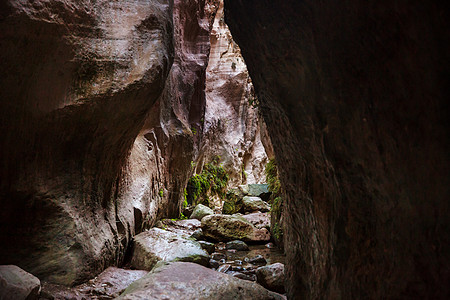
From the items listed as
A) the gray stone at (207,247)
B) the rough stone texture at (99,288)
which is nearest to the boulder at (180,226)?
the gray stone at (207,247)

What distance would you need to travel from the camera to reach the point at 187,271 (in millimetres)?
3264

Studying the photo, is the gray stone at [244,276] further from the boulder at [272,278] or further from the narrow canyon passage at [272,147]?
the boulder at [272,278]

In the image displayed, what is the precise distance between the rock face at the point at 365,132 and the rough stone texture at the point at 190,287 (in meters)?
0.79

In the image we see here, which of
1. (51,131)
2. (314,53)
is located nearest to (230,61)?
(51,131)

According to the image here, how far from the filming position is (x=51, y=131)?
3686 mm

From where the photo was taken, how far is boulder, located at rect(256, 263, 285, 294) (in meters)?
4.09

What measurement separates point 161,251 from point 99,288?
4.09 feet

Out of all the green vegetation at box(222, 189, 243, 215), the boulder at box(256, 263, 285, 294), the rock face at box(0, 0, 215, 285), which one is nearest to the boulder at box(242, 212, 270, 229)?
the green vegetation at box(222, 189, 243, 215)

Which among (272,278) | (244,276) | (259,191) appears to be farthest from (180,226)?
(259,191)

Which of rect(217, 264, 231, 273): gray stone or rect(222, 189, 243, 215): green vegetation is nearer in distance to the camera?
rect(217, 264, 231, 273): gray stone

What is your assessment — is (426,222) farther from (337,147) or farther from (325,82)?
(325,82)

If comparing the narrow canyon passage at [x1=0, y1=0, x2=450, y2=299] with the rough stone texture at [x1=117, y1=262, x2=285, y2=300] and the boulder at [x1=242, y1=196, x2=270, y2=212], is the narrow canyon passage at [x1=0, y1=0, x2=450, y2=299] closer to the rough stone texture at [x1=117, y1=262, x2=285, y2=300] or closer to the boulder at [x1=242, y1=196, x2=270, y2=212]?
the rough stone texture at [x1=117, y1=262, x2=285, y2=300]

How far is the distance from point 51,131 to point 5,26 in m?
1.12

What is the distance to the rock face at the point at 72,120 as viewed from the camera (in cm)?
339
